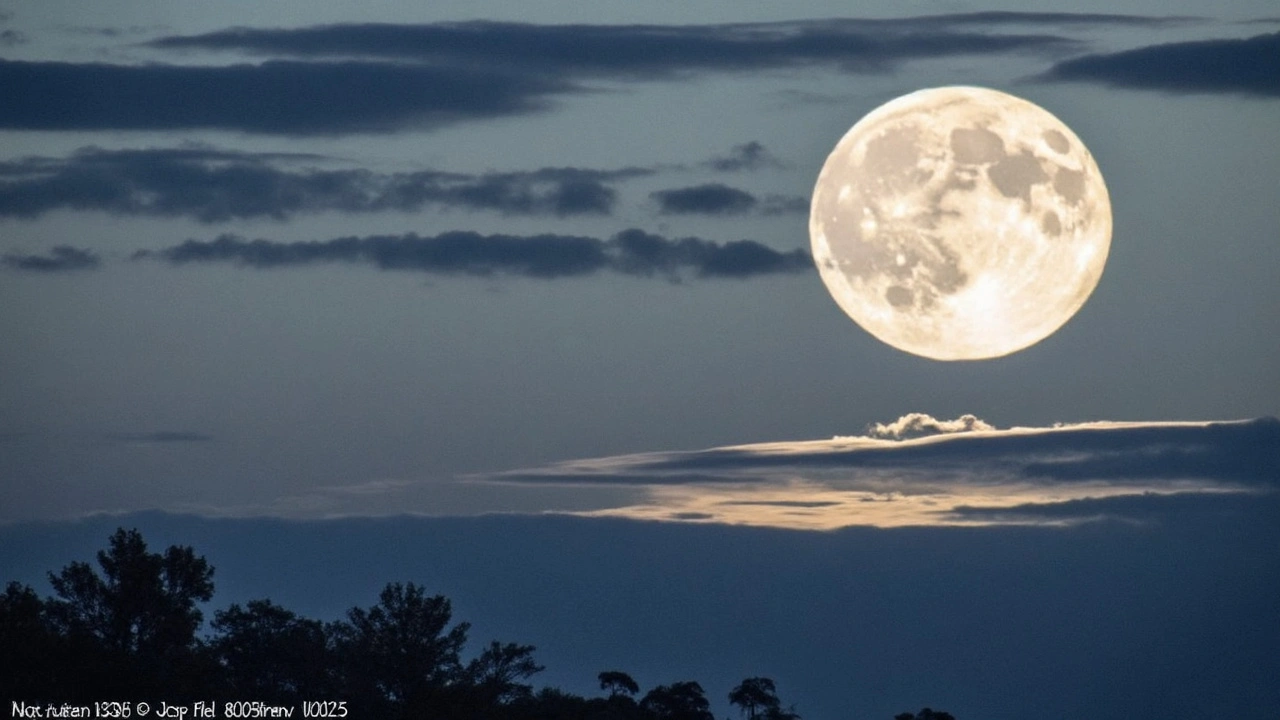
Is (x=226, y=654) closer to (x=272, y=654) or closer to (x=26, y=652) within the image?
(x=272, y=654)

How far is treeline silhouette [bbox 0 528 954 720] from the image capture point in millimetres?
115812

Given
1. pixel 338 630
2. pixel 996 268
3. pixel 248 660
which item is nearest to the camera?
pixel 996 268

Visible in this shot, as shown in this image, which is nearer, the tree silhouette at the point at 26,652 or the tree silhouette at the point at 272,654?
the tree silhouette at the point at 26,652

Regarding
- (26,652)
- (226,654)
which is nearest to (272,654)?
(226,654)

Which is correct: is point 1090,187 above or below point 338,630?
below

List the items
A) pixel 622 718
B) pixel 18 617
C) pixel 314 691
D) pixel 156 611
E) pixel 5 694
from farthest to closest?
pixel 622 718
pixel 314 691
pixel 156 611
pixel 18 617
pixel 5 694

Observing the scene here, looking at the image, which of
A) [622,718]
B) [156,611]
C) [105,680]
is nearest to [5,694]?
[105,680]

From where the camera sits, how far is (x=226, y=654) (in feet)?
520

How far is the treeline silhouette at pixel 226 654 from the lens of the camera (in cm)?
11581

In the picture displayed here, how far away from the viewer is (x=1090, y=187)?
255 ft

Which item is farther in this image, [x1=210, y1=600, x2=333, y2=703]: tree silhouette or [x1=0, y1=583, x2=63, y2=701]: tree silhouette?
[x1=210, y1=600, x2=333, y2=703]: tree silhouette

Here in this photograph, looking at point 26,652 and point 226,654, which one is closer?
point 26,652

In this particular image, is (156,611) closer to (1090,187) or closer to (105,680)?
(105,680)

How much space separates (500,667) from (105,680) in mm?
61556
